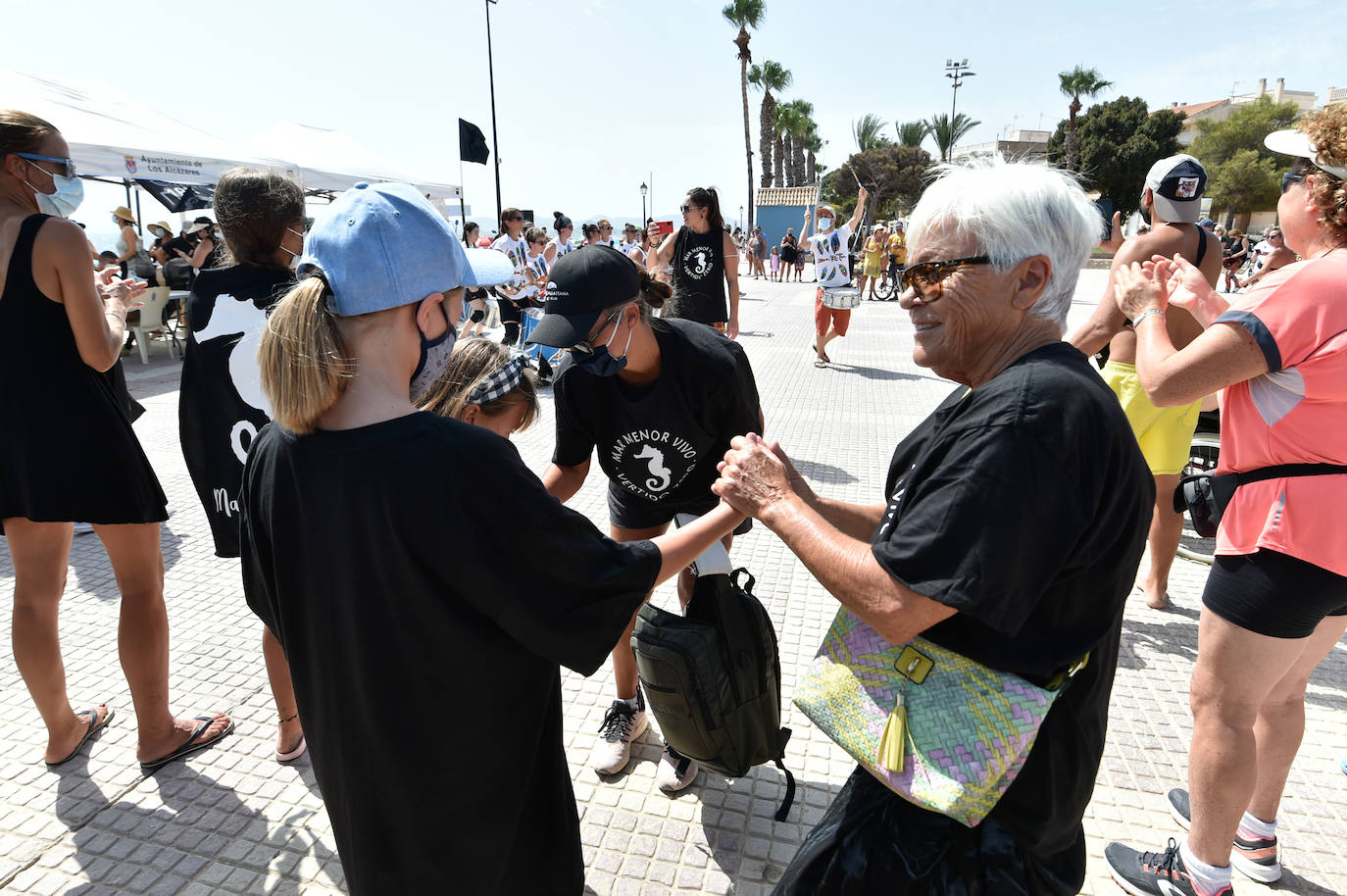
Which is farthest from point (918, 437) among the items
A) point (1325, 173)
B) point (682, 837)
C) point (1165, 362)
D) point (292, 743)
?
point (292, 743)

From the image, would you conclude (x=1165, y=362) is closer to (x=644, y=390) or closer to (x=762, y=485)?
(x=762, y=485)

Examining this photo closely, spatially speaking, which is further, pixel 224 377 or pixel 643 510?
pixel 643 510

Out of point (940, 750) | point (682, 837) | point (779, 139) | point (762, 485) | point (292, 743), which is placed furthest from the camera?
point (779, 139)

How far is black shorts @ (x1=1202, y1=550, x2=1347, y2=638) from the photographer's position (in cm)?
186

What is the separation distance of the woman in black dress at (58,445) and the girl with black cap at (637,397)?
4.85 feet

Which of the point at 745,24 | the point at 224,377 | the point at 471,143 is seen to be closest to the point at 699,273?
the point at 224,377

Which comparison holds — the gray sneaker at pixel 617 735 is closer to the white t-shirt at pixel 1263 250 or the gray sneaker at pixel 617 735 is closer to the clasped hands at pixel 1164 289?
the clasped hands at pixel 1164 289

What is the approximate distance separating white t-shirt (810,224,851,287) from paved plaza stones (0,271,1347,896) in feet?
22.5

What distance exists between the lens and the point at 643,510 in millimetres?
2830

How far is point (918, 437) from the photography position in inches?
59.4

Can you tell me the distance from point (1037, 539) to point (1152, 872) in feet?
5.88

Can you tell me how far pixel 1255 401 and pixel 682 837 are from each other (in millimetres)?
2168

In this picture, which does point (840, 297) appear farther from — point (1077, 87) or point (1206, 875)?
point (1077, 87)

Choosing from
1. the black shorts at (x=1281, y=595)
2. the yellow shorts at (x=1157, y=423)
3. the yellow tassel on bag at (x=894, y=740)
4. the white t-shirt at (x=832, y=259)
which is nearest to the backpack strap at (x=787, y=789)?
the yellow tassel on bag at (x=894, y=740)
